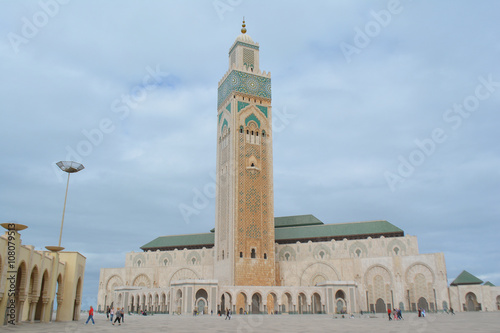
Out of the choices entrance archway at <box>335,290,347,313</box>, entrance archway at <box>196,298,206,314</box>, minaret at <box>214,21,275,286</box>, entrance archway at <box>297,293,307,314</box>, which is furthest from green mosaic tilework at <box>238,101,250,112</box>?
entrance archway at <box>335,290,347,313</box>

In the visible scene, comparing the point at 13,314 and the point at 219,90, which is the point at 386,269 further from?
the point at 13,314

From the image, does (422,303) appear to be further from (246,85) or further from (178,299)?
(246,85)

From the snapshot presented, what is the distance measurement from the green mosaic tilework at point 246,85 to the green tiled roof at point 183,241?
599 inches

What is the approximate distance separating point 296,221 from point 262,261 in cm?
1025

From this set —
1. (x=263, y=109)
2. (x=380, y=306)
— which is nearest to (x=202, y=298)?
(x=380, y=306)

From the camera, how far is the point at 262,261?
3859 centimetres

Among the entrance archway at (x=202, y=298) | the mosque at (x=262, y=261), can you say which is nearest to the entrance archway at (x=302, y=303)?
the mosque at (x=262, y=261)

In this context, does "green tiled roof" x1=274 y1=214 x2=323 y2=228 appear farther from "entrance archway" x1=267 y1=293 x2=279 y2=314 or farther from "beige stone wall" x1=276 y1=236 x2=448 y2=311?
"entrance archway" x1=267 y1=293 x2=279 y2=314

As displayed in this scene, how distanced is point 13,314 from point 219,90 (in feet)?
108

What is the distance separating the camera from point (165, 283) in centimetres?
4525

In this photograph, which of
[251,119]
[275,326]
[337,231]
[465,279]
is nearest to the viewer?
[275,326]

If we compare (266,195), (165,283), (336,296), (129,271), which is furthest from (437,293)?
(129,271)

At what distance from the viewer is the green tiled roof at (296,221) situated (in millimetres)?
47125

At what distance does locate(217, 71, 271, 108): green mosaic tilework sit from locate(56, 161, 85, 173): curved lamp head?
22409 mm
